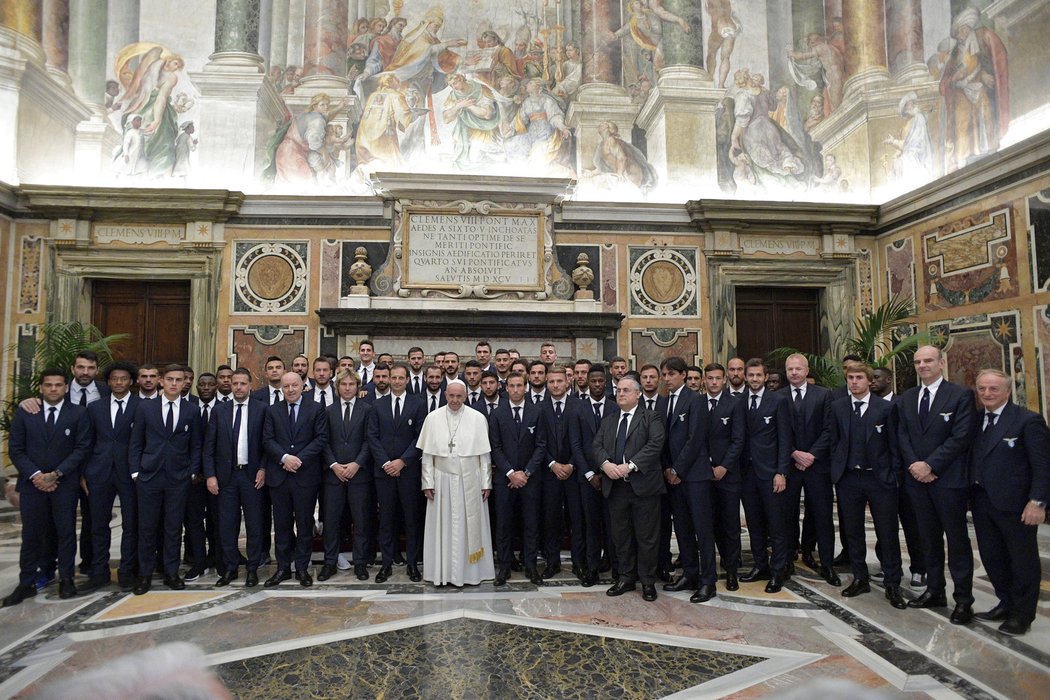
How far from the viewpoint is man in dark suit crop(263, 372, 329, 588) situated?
4609 millimetres

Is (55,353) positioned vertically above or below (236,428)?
above

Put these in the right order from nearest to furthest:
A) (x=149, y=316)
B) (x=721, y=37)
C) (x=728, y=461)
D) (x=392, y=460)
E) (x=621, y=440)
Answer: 1. (x=621, y=440)
2. (x=728, y=461)
3. (x=392, y=460)
4. (x=149, y=316)
5. (x=721, y=37)

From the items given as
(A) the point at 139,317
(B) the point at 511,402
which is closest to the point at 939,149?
(B) the point at 511,402

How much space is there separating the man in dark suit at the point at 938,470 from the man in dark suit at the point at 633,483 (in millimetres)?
1612

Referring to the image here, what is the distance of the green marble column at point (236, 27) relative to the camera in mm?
9031

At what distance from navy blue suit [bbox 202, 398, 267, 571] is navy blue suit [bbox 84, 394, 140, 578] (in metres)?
0.55

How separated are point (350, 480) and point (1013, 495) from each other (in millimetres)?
4342

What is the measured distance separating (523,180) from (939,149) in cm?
568

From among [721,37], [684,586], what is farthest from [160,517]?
[721,37]

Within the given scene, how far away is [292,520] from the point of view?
4738mm

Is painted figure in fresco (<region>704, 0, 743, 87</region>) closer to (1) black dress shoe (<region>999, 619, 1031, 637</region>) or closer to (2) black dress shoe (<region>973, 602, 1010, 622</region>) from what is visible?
(2) black dress shoe (<region>973, 602, 1010, 622</region>)

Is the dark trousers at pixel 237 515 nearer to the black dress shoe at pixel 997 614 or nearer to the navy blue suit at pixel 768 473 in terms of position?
the navy blue suit at pixel 768 473

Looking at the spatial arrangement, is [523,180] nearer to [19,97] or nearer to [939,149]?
[939,149]

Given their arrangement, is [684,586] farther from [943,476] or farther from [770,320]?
[770,320]
